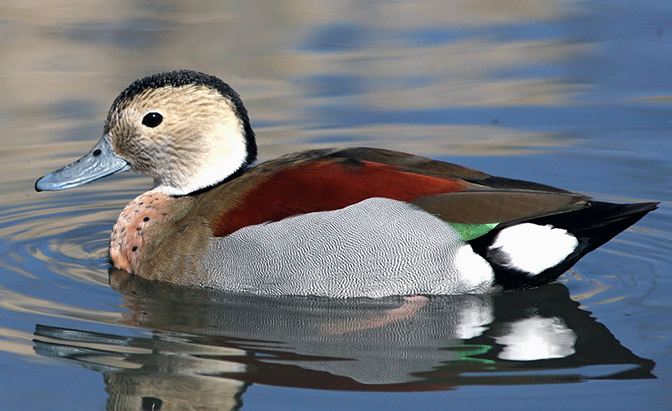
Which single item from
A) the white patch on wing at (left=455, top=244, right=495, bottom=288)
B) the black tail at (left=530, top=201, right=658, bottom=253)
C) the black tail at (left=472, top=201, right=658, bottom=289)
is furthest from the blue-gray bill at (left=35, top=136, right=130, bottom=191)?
the black tail at (left=530, top=201, right=658, bottom=253)

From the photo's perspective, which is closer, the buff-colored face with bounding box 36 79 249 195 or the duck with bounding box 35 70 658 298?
the duck with bounding box 35 70 658 298

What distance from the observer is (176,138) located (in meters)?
7.09

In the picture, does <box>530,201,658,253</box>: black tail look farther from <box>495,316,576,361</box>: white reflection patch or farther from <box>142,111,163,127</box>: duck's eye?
<box>142,111,163,127</box>: duck's eye

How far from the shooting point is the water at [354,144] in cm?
530

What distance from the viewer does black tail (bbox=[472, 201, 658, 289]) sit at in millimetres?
6266

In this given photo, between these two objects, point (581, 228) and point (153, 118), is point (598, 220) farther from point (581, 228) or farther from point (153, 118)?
point (153, 118)

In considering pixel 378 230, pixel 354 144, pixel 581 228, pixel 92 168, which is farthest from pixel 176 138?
pixel 354 144

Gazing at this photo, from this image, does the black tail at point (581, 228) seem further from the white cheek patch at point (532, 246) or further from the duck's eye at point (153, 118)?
the duck's eye at point (153, 118)

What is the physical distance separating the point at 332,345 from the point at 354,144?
13.3ft

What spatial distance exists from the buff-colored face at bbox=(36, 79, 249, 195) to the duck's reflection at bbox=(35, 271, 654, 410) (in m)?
0.83

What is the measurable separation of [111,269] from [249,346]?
5.81 ft

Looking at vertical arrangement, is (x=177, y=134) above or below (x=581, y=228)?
above

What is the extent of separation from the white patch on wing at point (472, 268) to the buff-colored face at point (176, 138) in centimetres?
163

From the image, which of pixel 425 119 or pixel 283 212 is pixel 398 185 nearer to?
pixel 283 212
